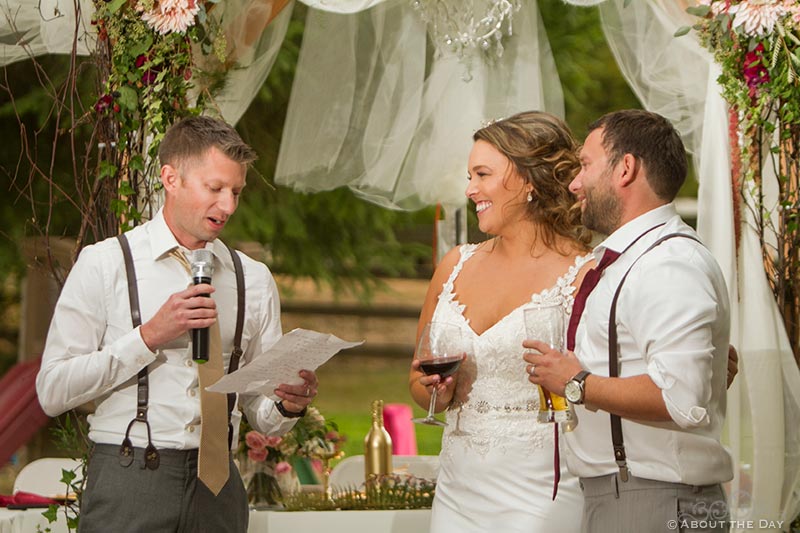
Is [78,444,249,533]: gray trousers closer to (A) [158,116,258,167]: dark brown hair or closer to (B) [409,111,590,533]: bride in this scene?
(B) [409,111,590,533]: bride

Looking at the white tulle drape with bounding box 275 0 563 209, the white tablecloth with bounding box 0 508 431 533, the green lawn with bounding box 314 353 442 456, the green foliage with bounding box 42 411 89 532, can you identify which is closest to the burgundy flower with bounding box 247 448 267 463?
the white tablecloth with bounding box 0 508 431 533

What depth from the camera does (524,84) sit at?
4941 millimetres

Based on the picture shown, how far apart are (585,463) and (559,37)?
639 cm

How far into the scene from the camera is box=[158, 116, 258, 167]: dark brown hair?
298 centimetres

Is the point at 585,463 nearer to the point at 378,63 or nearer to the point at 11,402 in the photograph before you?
the point at 378,63

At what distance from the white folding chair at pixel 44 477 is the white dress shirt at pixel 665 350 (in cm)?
314

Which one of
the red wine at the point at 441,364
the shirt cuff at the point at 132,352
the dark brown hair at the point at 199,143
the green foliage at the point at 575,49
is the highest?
the green foliage at the point at 575,49

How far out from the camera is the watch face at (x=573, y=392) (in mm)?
2367

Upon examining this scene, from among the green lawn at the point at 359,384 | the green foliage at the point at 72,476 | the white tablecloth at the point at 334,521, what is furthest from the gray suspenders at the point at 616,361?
the green lawn at the point at 359,384

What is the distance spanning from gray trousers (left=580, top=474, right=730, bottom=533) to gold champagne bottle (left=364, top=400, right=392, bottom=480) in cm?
234

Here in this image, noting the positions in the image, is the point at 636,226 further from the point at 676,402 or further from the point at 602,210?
the point at 676,402

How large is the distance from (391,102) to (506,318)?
2303 mm

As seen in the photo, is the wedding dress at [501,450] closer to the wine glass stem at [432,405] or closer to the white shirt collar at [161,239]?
the wine glass stem at [432,405]

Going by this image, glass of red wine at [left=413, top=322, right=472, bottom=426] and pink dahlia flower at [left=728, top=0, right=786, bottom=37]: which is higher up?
pink dahlia flower at [left=728, top=0, right=786, bottom=37]
